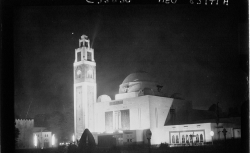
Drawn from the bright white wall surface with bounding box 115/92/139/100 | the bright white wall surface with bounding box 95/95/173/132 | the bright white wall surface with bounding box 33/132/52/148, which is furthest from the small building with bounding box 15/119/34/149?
the bright white wall surface with bounding box 115/92/139/100

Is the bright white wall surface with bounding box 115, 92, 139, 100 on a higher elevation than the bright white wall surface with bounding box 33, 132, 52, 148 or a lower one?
higher

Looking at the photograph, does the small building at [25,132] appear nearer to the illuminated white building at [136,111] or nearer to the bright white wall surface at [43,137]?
the bright white wall surface at [43,137]

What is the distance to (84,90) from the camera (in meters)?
13.3

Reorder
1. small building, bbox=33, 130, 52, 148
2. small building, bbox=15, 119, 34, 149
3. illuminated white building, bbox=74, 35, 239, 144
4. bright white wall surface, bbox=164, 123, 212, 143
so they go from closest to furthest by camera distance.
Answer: small building, bbox=15, 119, 34, 149 < small building, bbox=33, 130, 52, 148 < bright white wall surface, bbox=164, 123, 212, 143 < illuminated white building, bbox=74, 35, 239, 144

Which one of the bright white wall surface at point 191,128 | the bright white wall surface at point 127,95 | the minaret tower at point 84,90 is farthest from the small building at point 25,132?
the bright white wall surface at point 127,95

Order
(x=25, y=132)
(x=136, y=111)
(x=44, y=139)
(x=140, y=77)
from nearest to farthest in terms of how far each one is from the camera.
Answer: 1. (x=25, y=132)
2. (x=44, y=139)
3. (x=136, y=111)
4. (x=140, y=77)

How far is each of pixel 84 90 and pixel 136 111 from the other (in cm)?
228

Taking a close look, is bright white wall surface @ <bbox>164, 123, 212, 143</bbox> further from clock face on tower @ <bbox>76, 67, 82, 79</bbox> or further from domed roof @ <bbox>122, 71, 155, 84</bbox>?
clock face on tower @ <bbox>76, 67, 82, 79</bbox>

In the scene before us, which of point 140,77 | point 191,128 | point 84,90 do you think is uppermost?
point 140,77

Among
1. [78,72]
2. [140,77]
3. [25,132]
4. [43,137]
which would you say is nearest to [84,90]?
[78,72]

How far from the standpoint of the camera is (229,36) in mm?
8789

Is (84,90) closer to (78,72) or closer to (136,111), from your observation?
(78,72)

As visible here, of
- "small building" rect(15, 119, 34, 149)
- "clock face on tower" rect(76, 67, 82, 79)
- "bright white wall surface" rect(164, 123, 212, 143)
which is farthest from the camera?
"clock face on tower" rect(76, 67, 82, 79)

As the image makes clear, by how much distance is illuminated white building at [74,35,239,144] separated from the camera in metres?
11.9
